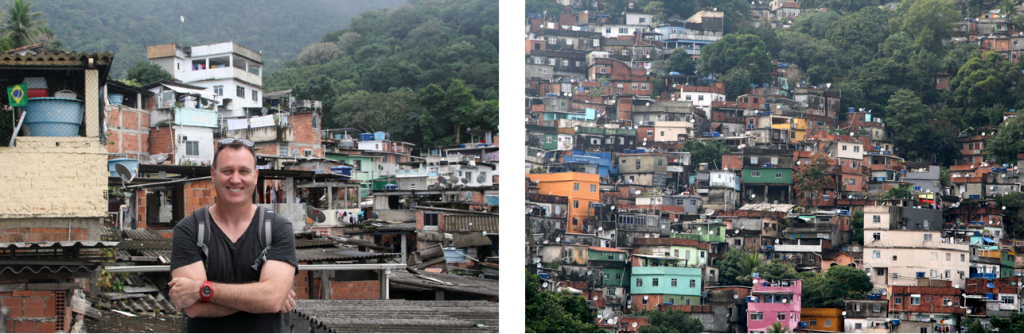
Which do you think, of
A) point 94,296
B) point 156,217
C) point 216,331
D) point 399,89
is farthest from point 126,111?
point 216,331

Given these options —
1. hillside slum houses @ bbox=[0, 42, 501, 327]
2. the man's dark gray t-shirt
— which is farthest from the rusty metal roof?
the man's dark gray t-shirt

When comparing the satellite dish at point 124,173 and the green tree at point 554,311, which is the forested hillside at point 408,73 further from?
the green tree at point 554,311

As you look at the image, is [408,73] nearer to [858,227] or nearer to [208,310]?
[858,227]

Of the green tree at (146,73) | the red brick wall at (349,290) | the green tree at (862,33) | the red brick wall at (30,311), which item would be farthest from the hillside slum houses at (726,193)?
the green tree at (146,73)

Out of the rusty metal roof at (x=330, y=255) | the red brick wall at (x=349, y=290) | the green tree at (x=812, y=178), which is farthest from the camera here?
the red brick wall at (x=349, y=290)

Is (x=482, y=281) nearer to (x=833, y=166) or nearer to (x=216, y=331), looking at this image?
(x=833, y=166)

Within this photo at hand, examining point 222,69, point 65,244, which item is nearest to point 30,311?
point 65,244
